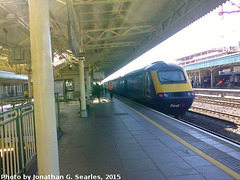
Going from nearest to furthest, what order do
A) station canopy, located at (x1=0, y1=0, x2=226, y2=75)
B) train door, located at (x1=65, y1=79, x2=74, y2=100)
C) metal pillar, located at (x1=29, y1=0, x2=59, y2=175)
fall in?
metal pillar, located at (x1=29, y1=0, x2=59, y2=175)
station canopy, located at (x1=0, y1=0, x2=226, y2=75)
train door, located at (x1=65, y1=79, x2=74, y2=100)

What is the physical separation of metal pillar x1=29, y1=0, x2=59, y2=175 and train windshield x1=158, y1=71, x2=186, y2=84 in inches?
307

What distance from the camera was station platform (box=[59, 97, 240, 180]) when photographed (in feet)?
11.0

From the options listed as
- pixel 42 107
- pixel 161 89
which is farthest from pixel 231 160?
pixel 161 89

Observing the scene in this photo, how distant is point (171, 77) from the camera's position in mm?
9773

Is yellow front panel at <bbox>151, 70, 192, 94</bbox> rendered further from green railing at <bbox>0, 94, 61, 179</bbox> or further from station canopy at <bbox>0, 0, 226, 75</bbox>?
green railing at <bbox>0, 94, 61, 179</bbox>

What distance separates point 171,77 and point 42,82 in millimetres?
8274

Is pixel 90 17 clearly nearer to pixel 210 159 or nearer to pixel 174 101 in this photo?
pixel 174 101

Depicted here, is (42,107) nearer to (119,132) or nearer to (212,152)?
(212,152)

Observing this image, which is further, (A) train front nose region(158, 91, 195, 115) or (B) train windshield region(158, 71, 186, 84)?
(B) train windshield region(158, 71, 186, 84)

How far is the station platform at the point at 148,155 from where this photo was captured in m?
3.37

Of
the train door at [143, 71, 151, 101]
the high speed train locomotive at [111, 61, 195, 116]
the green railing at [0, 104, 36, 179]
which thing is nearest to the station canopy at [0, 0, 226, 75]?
the high speed train locomotive at [111, 61, 195, 116]

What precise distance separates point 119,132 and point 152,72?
4625 millimetres

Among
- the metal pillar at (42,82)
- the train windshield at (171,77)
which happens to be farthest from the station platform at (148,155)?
the train windshield at (171,77)

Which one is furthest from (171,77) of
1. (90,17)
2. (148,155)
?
(148,155)
